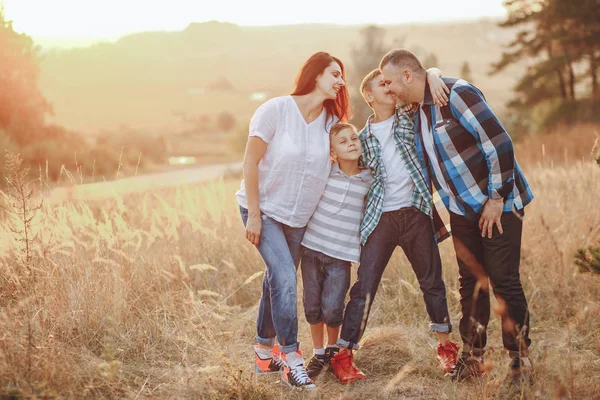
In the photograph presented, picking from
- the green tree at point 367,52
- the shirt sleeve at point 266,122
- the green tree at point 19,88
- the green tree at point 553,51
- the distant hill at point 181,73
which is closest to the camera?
the shirt sleeve at point 266,122

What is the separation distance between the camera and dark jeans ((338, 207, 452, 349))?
3.89 meters

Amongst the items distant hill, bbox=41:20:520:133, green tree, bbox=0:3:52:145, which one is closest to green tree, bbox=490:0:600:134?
distant hill, bbox=41:20:520:133

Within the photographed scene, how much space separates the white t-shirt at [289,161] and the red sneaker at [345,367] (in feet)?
3.15

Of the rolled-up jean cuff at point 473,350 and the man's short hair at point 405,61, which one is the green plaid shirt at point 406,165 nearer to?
the man's short hair at point 405,61

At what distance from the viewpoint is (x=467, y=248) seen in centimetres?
389

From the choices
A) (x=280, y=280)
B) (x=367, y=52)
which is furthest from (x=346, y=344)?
(x=367, y=52)

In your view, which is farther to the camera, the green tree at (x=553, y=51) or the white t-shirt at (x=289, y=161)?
the green tree at (x=553, y=51)

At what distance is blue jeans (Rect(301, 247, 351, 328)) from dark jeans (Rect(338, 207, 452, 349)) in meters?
0.08

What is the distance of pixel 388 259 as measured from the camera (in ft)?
12.9

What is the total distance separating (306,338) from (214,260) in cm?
158

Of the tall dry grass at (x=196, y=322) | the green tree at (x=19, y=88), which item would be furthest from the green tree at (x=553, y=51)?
the tall dry grass at (x=196, y=322)

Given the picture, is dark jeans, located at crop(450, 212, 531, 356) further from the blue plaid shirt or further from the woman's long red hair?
the woman's long red hair

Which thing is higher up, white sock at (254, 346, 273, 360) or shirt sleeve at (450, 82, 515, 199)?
shirt sleeve at (450, 82, 515, 199)

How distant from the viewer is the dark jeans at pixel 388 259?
389 centimetres
